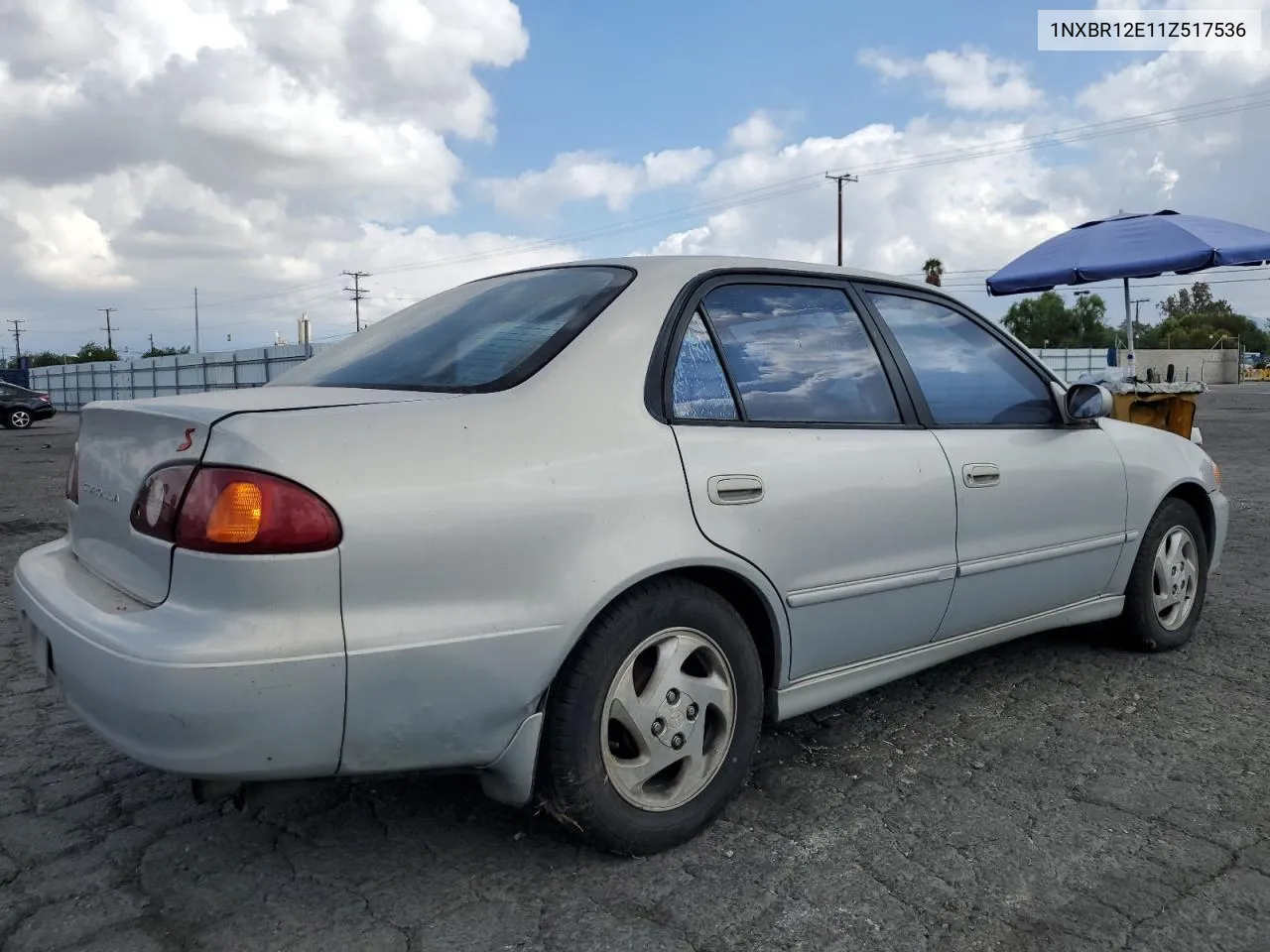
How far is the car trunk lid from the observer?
2.02 meters

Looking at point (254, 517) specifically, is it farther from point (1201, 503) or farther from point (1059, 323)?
point (1059, 323)

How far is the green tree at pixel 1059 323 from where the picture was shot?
9288cm

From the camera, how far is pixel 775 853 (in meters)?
2.38

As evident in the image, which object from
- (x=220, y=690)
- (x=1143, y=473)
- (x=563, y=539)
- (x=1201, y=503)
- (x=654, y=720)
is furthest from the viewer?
(x=1201, y=503)

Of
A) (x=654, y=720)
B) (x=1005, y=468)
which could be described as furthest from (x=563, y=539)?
(x=1005, y=468)

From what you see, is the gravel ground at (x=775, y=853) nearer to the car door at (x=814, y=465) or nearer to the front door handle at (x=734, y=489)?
the car door at (x=814, y=465)

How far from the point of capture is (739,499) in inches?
96.1

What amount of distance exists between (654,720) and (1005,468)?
5.05ft

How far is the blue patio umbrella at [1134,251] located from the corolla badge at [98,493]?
773 cm

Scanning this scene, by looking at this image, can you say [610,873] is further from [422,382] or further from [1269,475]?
[1269,475]

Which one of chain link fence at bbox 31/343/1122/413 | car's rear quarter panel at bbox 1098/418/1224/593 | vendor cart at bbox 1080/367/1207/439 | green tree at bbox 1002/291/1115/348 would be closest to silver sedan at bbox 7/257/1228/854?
car's rear quarter panel at bbox 1098/418/1224/593

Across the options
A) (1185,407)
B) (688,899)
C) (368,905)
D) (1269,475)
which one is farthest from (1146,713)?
(1269,475)

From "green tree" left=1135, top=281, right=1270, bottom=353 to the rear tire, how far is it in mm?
98592

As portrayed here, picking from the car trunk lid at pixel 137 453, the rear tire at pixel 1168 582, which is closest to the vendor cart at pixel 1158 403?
the rear tire at pixel 1168 582
